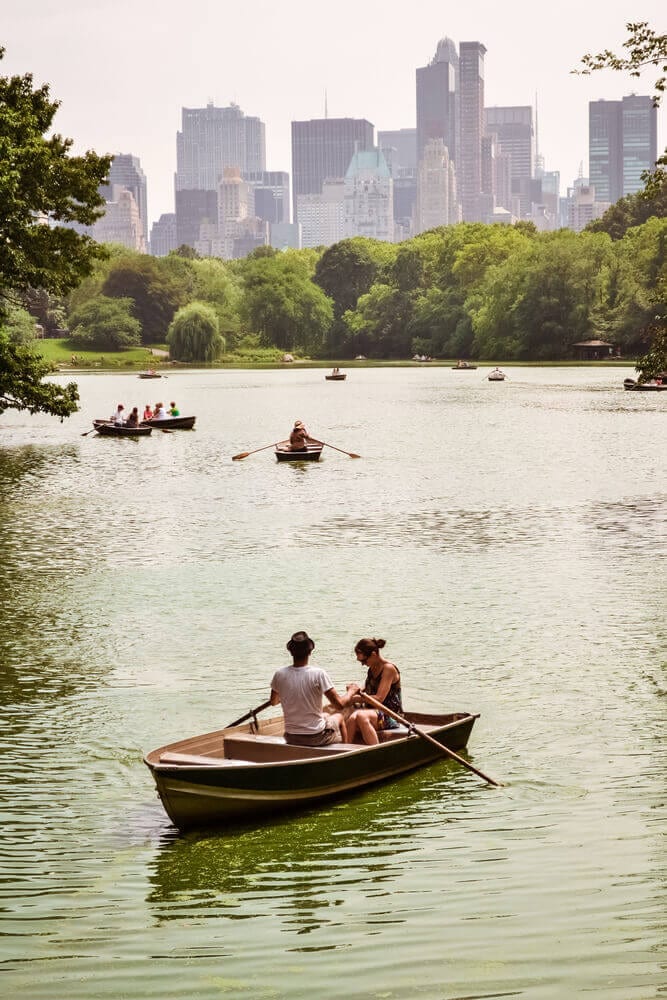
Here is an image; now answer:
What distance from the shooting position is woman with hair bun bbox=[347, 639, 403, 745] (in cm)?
1285

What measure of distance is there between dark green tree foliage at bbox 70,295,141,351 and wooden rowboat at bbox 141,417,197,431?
319 ft

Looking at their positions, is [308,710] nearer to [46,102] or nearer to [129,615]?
[129,615]

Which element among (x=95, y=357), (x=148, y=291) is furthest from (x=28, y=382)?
(x=148, y=291)

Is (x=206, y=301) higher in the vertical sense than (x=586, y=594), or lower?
higher

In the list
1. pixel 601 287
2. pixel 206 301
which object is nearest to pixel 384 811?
pixel 601 287

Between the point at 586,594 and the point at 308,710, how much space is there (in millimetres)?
10815

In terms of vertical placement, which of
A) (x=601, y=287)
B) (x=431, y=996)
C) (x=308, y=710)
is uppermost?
(x=601, y=287)

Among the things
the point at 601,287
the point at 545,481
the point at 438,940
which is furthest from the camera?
the point at 601,287

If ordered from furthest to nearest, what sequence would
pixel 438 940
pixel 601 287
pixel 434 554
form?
pixel 601 287
pixel 434 554
pixel 438 940

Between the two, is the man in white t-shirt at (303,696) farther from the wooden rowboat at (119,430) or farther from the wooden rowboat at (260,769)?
the wooden rowboat at (119,430)

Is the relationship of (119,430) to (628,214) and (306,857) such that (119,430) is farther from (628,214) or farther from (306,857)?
(628,214)

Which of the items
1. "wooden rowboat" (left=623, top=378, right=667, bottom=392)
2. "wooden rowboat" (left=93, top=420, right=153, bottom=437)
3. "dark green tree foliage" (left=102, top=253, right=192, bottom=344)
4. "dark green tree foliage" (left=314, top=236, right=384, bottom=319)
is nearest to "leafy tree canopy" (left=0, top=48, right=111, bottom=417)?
"wooden rowboat" (left=93, top=420, right=153, bottom=437)

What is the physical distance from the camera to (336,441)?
55.2 metres

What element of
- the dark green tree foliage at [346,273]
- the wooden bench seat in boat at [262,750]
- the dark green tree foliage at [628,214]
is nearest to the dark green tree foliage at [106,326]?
the dark green tree foliage at [346,273]
